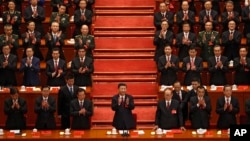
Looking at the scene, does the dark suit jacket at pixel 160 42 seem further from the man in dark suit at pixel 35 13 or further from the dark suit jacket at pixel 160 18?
the man in dark suit at pixel 35 13

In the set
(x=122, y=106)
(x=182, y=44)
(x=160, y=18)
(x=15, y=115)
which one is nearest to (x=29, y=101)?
(x=15, y=115)

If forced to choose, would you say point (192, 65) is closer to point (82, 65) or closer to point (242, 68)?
point (242, 68)

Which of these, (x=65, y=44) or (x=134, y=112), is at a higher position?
(x=65, y=44)

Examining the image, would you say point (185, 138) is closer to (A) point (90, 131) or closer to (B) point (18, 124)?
(A) point (90, 131)

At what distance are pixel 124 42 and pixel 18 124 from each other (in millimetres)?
3976

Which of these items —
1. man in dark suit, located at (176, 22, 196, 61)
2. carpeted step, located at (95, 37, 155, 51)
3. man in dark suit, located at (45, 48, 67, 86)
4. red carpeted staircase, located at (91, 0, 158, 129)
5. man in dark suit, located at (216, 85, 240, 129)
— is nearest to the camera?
man in dark suit, located at (216, 85, 240, 129)

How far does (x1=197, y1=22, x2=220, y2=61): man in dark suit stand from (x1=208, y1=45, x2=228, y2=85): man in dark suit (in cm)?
53

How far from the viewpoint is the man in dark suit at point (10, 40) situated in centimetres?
1459

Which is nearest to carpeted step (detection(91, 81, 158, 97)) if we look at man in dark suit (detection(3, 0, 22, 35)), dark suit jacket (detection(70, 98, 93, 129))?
dark suit jacket (detection(70, 98, 93, 129))

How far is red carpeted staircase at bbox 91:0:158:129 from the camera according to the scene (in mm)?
14289

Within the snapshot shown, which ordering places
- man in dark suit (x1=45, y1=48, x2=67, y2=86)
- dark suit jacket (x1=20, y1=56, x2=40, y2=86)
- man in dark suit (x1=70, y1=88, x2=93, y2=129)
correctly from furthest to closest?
dark suit jacket (x1=20, y1=56, x2=40, y2=86)
man in dark suit (x1=45, y1=48, x2=67, y2=86)
man in dark suit (x1=70, y1=88, x2=93, y2=129)

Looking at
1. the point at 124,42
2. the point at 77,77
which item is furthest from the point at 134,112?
the point at 124,42

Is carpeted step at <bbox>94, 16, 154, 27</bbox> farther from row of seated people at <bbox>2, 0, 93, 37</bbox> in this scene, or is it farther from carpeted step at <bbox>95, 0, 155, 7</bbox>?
row of seated people at <bbox>2, 0, 93, 37</bbox>

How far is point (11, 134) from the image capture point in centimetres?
1182
